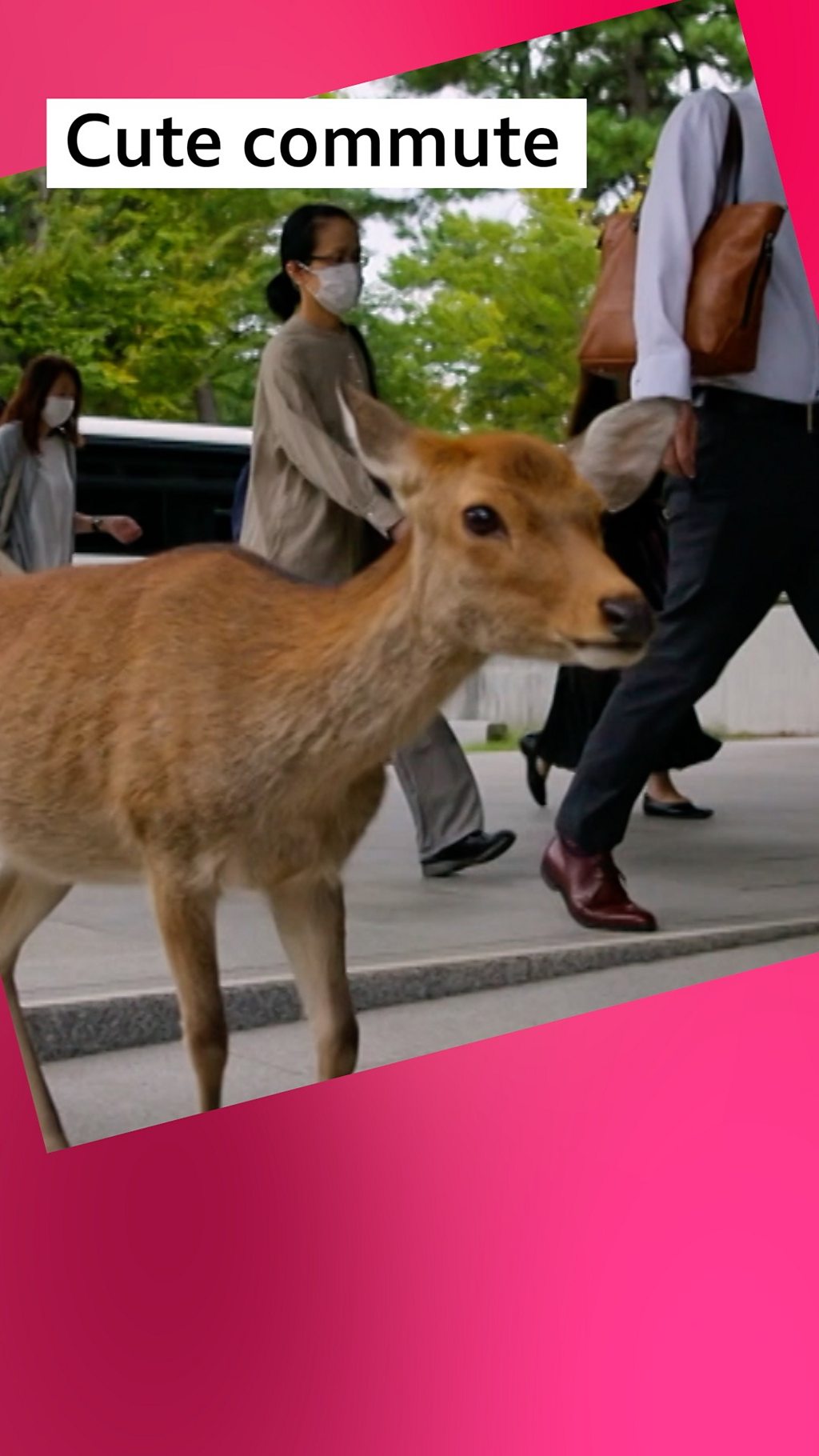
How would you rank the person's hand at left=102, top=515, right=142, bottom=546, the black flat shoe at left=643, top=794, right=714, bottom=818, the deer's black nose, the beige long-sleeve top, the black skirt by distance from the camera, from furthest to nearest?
1. the black flat shoe at left=643, top=794, right=714, bottom=818
2. the black skirt
3. the person's hand at left=102, top=515, right=142, bottom=546
4. the beige long-sleeve top
5. the deer's black nose

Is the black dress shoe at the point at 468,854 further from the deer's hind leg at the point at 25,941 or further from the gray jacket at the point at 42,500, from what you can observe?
the gray jacket at the point at 42,500

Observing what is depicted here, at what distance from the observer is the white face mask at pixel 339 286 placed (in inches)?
104

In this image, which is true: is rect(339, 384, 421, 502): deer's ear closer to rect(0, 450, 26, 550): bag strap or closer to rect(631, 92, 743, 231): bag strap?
rect(0, 450, 26, 550): bag strap

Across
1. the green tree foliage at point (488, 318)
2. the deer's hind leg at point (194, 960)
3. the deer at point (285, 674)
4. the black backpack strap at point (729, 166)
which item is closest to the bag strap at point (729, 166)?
the black backpack strap at point (729, 166)

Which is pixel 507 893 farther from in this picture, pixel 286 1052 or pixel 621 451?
pixel 621 451

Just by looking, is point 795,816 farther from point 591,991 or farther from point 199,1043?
point 199,1043

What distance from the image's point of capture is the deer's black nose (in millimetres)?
2266

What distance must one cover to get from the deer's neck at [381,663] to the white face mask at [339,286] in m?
0.40

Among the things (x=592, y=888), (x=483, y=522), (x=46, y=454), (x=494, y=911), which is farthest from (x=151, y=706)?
(x=592, y=888)

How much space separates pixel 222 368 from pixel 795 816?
1359 millimetres

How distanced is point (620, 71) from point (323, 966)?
4.86 ft

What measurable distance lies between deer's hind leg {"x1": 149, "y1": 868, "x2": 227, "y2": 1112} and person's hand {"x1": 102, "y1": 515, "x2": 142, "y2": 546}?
0.50 m

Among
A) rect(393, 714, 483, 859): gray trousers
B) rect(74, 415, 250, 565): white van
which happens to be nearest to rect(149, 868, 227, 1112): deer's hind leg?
rect(393, 714, 483, 859): gray trousers

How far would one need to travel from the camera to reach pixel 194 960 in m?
2.55
